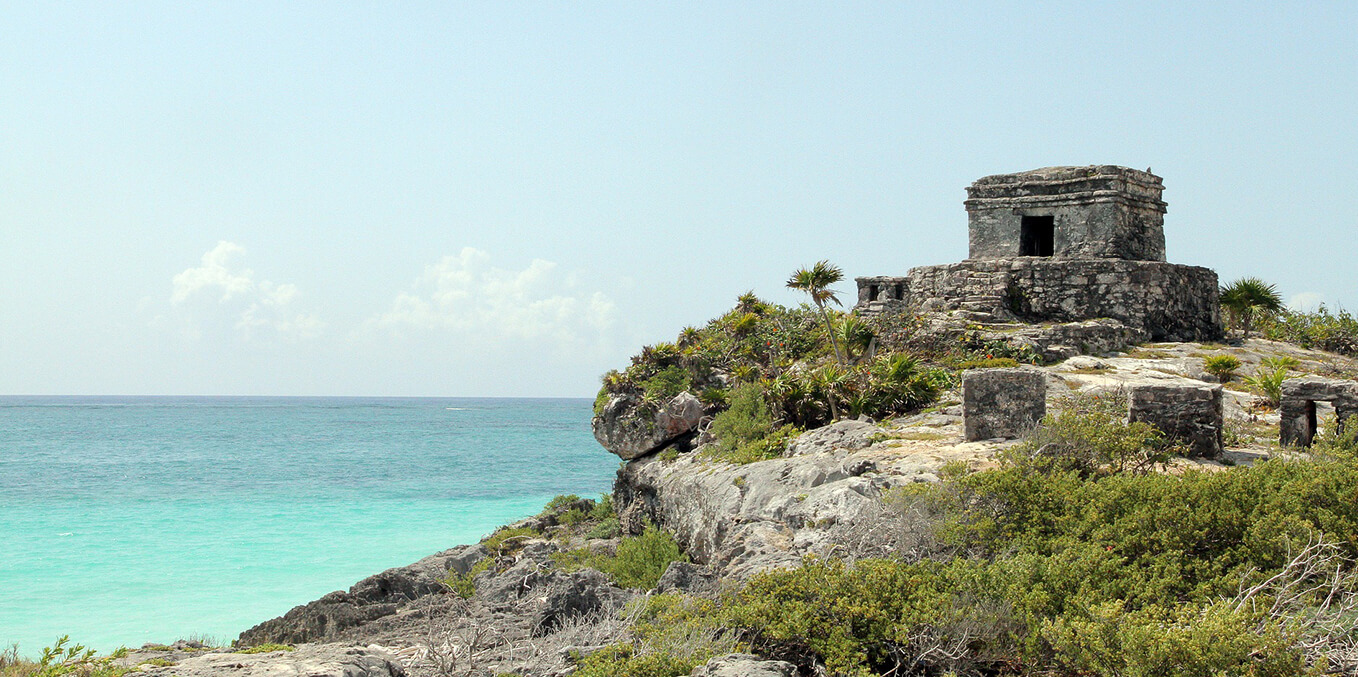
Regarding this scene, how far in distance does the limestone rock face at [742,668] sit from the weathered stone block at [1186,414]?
632 centimetres

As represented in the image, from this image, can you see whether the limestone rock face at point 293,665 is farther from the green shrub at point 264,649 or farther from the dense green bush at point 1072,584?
the dense green bush at point 1072,584

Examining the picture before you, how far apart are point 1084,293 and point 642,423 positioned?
8400 millimetres

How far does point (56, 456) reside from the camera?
5609 centimetres

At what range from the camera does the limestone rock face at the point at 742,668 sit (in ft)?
17.6

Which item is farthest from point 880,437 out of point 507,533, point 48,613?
point 48,613

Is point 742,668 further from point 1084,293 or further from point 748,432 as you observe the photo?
point 1084,293

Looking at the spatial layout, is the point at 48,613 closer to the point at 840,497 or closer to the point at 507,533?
the point at 507,533

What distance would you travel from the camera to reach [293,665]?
5.89 m

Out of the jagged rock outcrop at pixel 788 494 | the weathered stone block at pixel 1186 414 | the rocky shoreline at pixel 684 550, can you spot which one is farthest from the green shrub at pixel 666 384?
the weathered stone block at pixel 1186 414

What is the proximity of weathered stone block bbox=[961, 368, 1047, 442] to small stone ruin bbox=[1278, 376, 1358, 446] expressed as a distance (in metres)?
2.59

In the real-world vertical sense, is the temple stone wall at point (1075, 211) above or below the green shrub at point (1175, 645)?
above

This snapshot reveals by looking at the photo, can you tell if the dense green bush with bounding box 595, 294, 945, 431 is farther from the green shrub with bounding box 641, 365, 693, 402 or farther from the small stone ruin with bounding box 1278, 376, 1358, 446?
the small stone ruin with bounding box 1278, 376, 1358, 446

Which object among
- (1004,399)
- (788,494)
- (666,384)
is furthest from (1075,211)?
(788,494)

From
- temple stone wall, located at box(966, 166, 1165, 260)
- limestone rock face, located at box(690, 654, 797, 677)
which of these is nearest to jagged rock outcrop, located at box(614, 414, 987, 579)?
limestone rock face, located at box(690, 654, 797, 677)
